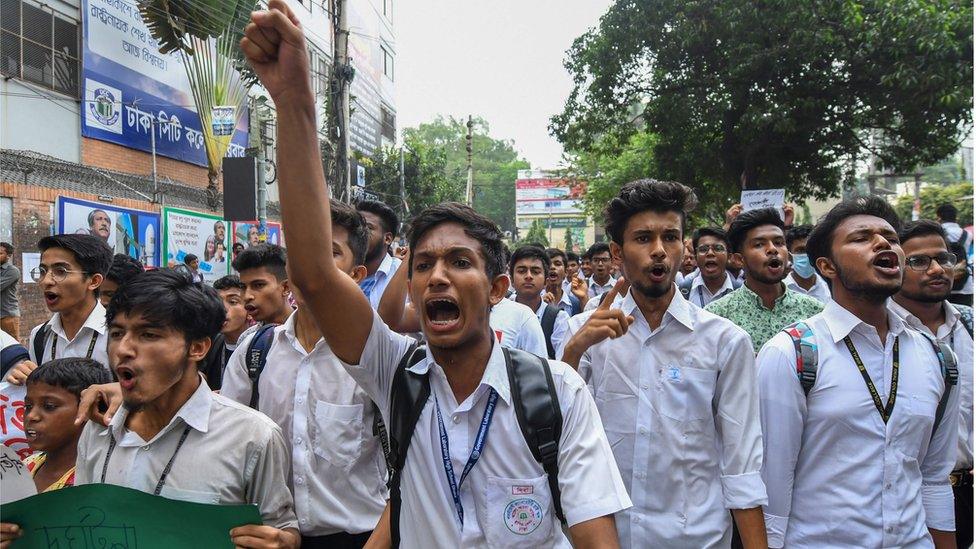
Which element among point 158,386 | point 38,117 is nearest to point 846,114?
point 38,117

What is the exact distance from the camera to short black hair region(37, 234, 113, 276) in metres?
3.66

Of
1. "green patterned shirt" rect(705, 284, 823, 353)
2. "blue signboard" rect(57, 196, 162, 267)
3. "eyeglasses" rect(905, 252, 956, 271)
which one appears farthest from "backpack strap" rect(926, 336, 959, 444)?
"blue signboard" rect(57, 196, 162, 267)

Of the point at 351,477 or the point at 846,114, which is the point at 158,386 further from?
the point at 846,114

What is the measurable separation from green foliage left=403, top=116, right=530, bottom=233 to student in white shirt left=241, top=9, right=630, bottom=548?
74.3 m

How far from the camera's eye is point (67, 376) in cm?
277

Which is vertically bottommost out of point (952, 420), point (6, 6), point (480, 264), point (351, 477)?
point (351, 477)

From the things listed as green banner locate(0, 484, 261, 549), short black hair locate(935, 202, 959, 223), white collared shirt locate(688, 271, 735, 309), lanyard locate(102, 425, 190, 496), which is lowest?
green banner locate(0, 484, 261, 549)

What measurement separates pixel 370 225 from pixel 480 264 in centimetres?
276

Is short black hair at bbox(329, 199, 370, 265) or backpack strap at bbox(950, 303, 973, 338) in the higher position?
short black hair at bbox(329, 199, 370, 265)

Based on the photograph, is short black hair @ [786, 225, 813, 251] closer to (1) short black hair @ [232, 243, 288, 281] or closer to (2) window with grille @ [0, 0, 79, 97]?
(1) short black hair @ [232, 243, 288, 281]

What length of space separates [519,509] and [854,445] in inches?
49.4

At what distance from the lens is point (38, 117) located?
12133mm

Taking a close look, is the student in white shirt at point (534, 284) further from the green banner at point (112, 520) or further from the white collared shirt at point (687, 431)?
the green banner at point (112, 520)

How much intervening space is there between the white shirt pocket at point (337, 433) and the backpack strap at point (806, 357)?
4.90ft
